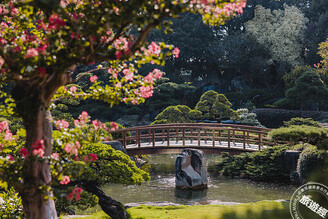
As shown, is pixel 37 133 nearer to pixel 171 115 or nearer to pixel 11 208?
pixel 11 208

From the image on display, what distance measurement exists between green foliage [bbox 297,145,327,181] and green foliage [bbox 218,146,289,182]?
12.2ft

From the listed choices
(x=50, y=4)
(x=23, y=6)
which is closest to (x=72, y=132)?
(x=23, y=6)

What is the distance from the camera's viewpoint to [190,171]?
12859 mm

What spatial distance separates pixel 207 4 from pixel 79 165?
2306 millimetres

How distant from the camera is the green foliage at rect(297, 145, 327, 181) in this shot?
9359mm

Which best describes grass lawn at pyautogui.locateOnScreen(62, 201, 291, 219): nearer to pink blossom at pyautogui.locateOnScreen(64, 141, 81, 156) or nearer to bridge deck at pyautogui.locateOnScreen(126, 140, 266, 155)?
pink blossom at pyautogui.locateOnScreen(64, 141, 81, 156)

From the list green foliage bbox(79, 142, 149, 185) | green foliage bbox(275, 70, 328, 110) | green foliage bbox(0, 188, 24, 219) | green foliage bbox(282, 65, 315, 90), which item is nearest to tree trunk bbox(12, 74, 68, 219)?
green foliage bbox(0, 188, 24, 219)

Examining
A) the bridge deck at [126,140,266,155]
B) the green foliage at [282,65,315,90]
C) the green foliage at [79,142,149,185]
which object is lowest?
the bridge deck at [126,140,266,155]

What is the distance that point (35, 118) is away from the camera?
156 inches

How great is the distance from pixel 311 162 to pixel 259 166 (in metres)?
4.22

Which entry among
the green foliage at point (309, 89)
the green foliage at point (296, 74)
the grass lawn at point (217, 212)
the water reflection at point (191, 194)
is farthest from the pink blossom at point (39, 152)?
the green foliage at point (296, 74)

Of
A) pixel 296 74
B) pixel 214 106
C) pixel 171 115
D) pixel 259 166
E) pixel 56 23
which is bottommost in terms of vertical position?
pixel 259 166

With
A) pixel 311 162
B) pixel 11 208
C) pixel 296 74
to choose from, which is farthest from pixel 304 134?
pixel 296 74

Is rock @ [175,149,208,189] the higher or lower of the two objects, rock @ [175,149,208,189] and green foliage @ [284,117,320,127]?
the lower
